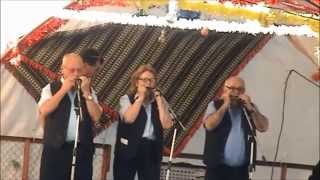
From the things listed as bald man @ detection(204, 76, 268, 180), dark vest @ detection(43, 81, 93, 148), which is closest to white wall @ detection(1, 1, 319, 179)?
bald man @ detection(204, 76, 268, 180)

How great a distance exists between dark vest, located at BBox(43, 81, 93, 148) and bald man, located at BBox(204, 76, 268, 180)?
0.89 meters

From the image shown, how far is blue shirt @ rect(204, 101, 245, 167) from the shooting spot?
4.74 metres

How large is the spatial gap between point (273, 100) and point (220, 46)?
65 centimetres

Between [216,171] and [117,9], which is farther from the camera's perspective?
[117,9]

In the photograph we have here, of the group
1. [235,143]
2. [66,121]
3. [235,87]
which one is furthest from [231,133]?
[66,121]

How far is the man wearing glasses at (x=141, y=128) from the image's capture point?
4770 millimetres

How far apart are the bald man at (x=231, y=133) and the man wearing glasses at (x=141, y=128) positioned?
350mm

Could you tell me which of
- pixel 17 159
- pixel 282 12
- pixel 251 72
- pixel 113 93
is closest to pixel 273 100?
pixel 251 72

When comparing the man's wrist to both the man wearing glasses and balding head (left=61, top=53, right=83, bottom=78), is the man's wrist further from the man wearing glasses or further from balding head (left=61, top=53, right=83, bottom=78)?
the man wearing glasses

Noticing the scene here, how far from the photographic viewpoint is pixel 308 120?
5707 millimetres

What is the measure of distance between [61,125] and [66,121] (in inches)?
1.7

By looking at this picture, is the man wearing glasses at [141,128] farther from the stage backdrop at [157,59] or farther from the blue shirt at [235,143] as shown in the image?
the stage backdrop at [157,59]

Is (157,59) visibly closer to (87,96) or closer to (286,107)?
(286,107)

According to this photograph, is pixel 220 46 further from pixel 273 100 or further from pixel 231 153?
pixel 231 153
